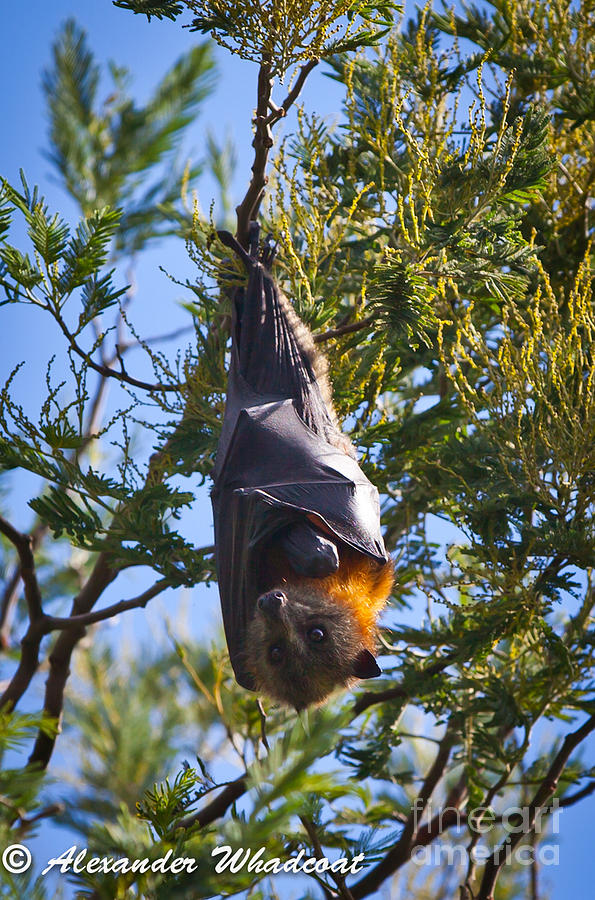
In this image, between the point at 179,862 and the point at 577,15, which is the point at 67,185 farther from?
the point at 179,862

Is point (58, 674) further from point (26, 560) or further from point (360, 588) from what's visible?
point (360, 588)

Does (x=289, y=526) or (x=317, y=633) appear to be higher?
(x=289, y=526)

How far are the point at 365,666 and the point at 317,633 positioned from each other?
31 cm

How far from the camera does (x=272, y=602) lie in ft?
14.1

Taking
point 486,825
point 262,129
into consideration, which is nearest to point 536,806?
point 486,825

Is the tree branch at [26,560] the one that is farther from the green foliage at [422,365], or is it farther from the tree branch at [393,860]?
the tree branch at [393,860]

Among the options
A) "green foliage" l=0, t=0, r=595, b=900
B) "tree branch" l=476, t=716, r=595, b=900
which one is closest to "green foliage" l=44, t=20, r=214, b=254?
"green foliage" l=0, t=0, r=595, b=900

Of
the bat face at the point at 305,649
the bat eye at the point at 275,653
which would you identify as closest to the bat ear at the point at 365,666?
the bat face at the point at 305,649

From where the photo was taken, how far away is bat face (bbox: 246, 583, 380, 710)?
453 centimetres

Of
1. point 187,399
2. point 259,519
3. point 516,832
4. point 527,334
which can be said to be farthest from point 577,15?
point 516,832

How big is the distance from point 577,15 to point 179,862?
5.08m

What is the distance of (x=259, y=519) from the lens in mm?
4473

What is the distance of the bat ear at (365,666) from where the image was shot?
4.61m

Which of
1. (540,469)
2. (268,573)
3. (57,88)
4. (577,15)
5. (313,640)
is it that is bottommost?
(313,640)
